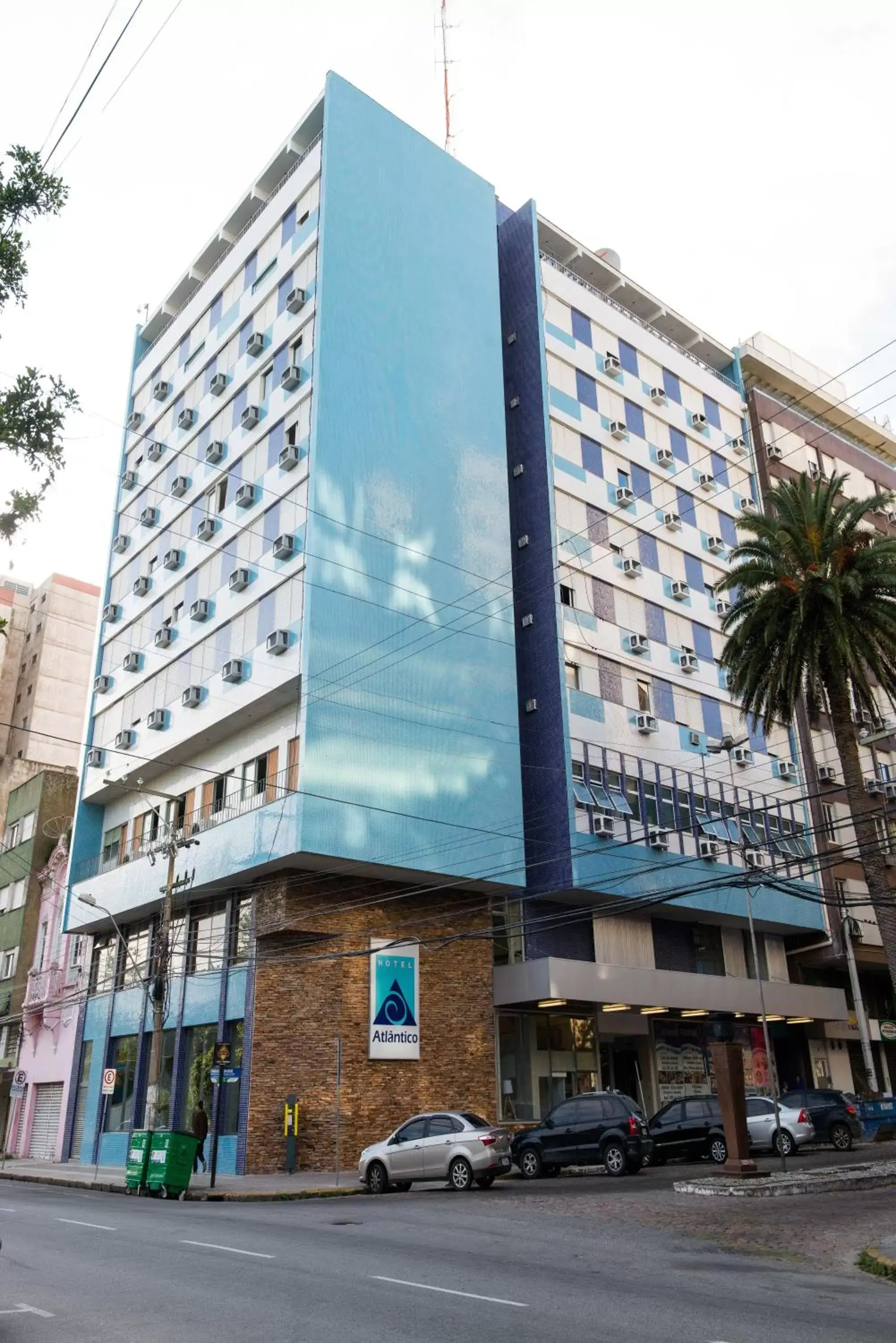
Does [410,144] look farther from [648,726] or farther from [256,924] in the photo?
[256,924]

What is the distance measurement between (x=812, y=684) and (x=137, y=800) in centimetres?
2499

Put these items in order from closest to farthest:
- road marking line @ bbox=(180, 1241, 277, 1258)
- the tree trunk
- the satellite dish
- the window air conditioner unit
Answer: road marking line @ bbox=(180, 1241, 277, 1258), the tree trunk, the window air conditioner unit, the satellite dish

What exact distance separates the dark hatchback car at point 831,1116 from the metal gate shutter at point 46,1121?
1104 inches

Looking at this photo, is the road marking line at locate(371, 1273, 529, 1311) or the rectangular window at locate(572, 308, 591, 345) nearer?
the road marking line at locate(371, 1273, 529, 1311)

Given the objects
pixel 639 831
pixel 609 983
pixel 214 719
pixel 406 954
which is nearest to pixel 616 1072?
pixel 609 983

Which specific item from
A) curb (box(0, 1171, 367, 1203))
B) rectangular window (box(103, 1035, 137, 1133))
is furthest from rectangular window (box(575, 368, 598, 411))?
curb (box(0, 1171, 367, 1203))

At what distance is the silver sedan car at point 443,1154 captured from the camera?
22.0m

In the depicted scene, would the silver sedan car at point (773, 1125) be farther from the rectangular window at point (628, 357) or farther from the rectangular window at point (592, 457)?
the rectangular window at point (628, 357)

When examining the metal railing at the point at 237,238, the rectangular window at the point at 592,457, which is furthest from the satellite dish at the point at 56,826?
the rectangular window at the point at 592,457

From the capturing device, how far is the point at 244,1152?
2898cm

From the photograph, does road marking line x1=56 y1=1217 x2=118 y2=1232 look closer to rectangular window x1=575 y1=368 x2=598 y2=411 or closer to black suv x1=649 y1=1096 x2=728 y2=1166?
black suv x1=649 y1=1096 x2=728 y2=1166

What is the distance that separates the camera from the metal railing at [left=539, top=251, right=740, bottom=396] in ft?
151

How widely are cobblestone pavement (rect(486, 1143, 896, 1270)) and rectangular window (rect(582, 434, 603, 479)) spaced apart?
1072 inches

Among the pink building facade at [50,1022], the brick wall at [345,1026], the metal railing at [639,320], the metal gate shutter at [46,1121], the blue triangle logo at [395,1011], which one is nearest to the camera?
the brick wall at [345,1026]
